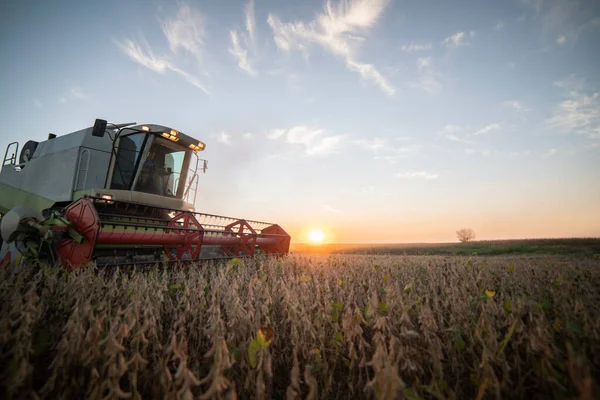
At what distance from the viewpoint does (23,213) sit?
3641 millimetres

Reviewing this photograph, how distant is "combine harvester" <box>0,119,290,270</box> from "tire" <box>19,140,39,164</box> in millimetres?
40

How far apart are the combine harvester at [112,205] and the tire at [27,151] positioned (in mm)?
40

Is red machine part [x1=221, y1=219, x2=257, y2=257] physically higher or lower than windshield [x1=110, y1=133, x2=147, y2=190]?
lower

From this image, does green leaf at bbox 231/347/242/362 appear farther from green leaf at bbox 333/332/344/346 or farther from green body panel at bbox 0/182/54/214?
green body panel at bbox 0/182/54/214

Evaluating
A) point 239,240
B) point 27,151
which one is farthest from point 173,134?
point 27,151

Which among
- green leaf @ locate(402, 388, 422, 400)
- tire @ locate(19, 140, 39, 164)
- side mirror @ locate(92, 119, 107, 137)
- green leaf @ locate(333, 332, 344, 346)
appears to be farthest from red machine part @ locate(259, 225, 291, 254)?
tire @ locate(19, 140, 39, 164)

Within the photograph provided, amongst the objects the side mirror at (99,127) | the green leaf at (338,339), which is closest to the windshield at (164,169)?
the side mirror at (99,127)

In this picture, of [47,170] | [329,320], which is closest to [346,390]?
[329,320]

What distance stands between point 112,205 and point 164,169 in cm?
232

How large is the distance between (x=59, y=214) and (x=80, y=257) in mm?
777

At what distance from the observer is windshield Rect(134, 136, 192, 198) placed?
685cm

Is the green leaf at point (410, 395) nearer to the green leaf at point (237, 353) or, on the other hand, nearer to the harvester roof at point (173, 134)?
the green leaf at point (237, 353)

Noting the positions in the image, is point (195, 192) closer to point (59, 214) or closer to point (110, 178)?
point (110, 178)

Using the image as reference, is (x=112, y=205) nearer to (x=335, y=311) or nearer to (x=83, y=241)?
(x=83, y=241)
